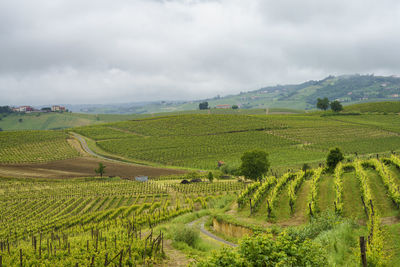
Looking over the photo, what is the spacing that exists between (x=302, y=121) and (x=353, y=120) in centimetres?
2175

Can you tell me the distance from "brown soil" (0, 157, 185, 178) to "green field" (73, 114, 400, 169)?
1046 centimetres

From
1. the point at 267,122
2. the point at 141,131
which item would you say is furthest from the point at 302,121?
the point at 141,131

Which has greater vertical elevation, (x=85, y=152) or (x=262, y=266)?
(x=262, y=266)

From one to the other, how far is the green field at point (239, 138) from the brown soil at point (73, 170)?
1046 cm

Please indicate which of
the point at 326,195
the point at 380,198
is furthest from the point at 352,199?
the point at 326,195

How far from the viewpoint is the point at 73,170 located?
265ft

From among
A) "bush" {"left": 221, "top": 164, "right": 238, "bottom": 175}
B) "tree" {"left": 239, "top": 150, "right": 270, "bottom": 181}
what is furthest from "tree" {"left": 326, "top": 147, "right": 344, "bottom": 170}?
"bush" {"left": 221, "top": 164, "right": 238, "bottom": 175}

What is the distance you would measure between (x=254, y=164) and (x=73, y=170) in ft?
173

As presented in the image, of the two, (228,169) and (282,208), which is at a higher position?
(282,208)

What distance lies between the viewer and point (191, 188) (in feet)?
178

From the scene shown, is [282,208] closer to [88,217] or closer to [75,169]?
[88,217]

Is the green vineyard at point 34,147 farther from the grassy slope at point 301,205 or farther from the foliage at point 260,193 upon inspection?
the grassy slope at point 301,205

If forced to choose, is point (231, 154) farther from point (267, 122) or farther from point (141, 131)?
point (141, 131)

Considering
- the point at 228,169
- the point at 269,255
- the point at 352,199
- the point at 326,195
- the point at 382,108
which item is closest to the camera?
the point at 269,255
